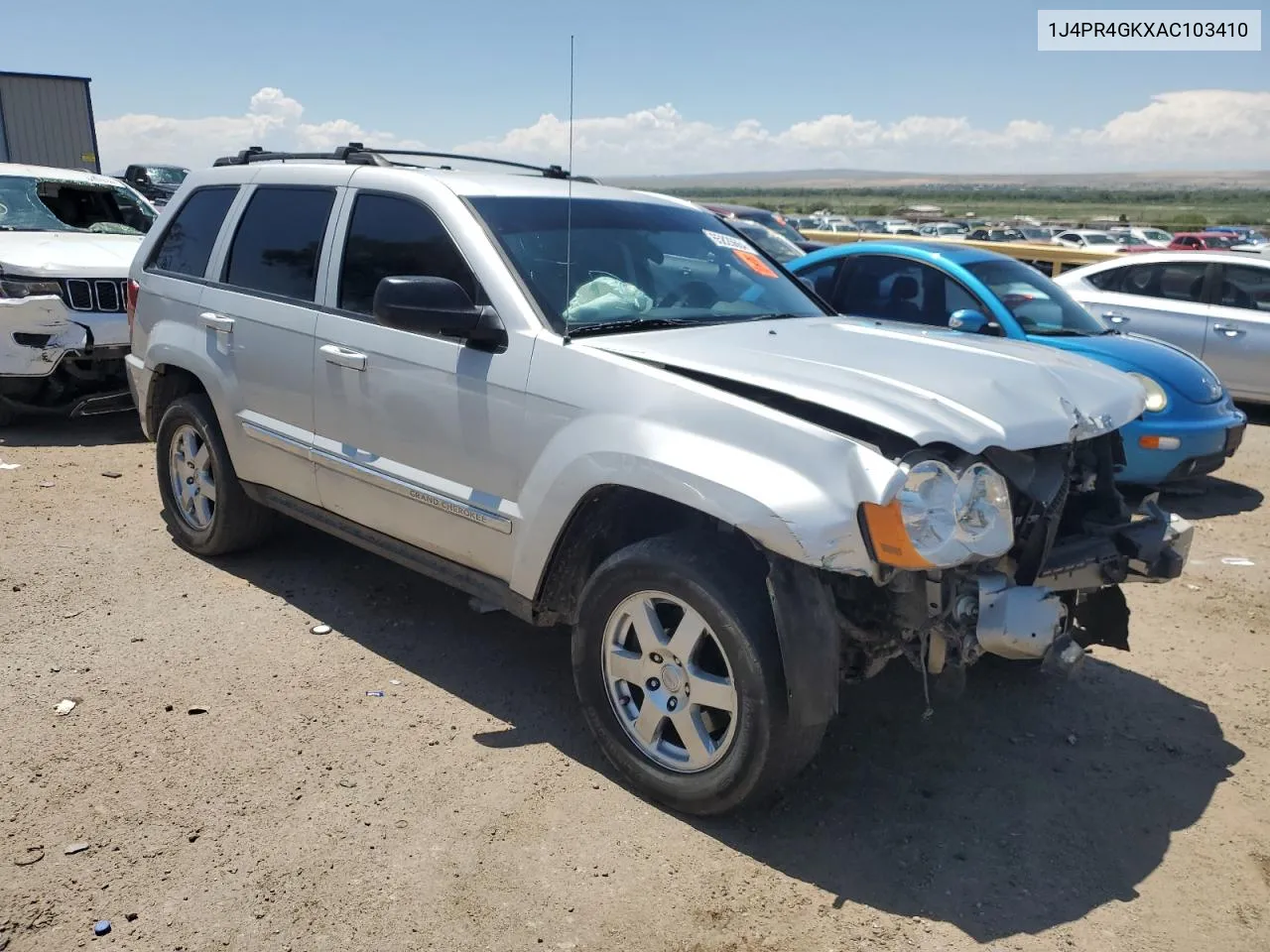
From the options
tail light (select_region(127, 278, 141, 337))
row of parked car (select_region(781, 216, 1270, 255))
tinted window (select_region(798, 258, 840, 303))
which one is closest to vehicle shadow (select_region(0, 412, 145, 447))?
tail light (select_region(127, 278, 141, 337))

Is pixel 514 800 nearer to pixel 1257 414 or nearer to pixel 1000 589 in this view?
pixel 1000 589

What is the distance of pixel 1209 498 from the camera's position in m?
7.39

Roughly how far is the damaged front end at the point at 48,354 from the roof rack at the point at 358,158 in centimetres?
299

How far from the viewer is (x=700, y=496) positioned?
2.99m

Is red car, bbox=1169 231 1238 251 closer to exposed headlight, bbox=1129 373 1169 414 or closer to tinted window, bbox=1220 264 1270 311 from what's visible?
tinted window, bbox=1220 264 1270 311

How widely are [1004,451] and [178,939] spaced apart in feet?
8.61

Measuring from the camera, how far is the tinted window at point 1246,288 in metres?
9.44

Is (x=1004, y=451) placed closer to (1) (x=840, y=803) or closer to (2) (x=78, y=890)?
(1) (x=840, y=803)

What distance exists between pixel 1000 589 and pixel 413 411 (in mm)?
2120

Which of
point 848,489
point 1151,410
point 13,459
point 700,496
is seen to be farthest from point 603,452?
point 13,459

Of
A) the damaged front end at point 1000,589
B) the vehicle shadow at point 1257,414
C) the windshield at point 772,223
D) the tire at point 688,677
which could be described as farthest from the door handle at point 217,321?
the windshield at point 772,223

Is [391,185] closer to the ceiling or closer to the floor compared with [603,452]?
closer to the ceiling

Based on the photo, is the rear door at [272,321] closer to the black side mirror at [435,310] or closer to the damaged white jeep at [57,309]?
the black side mirror at [435,310]

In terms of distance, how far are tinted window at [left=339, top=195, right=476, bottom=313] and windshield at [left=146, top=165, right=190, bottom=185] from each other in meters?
24.2
